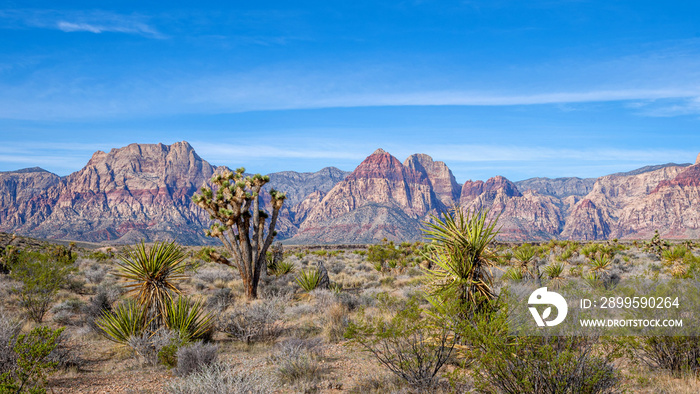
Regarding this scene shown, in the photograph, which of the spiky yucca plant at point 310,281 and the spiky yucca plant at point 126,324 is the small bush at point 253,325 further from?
the spiky yucca plant at point 310,281

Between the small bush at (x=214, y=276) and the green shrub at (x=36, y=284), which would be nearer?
the green shrub at (x=36, y=284)

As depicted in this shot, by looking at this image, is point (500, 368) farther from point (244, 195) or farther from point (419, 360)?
point (244, 195)

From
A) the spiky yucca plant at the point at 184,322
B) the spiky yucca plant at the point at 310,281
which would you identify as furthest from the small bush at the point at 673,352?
the spiky yucca plant at the point at 310,281

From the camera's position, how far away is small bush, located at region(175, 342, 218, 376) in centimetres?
732

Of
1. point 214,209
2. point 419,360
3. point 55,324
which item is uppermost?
point 214,209

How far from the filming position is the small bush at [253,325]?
33.3 ft

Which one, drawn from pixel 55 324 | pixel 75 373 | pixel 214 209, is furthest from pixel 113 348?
pixel 214 209

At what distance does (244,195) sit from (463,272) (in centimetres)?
1025

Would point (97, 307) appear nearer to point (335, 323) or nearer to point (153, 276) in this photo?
point (153, 276)

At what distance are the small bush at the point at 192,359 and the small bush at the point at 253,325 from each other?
2436 millimetres

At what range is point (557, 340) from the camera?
19.3 feet

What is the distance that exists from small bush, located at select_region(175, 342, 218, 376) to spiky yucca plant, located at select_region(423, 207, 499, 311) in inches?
169

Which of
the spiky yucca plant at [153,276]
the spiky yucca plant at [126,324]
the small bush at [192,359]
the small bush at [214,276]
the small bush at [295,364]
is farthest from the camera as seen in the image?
the small bush at [214,276]

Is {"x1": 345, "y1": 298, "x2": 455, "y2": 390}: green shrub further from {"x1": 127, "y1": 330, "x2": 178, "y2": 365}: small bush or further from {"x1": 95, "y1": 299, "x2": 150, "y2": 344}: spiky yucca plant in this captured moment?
{"x1": 95, "y1": 299, "x2": 150, "y2": 344}: spiky yucca plant
